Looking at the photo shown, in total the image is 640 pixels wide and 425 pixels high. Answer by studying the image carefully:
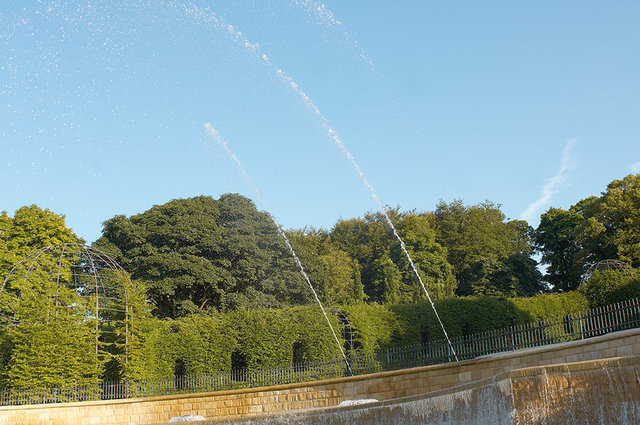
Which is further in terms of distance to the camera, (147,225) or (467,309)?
(147,225)

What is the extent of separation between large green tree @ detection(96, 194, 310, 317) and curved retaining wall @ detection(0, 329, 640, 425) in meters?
19.1

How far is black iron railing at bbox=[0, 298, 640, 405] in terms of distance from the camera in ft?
49.8

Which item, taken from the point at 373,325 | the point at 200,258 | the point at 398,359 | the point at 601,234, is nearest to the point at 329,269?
the point at 200,258

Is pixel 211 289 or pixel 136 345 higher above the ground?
pixel 211 289

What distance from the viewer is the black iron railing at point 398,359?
598 inches

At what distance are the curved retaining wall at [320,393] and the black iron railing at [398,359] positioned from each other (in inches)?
43.7

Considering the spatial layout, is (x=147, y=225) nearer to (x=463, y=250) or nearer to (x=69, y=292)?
(x=69, y=292)

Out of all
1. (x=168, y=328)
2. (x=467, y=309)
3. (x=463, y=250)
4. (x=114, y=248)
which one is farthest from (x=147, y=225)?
(x=463, y=250)

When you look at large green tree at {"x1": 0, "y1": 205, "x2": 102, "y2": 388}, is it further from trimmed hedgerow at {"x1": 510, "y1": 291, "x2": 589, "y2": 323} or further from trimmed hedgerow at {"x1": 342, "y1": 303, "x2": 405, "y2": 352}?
trimmed hedgerow at {"x1": 510, "y1": 291, "x2": 589, "y2": 323}

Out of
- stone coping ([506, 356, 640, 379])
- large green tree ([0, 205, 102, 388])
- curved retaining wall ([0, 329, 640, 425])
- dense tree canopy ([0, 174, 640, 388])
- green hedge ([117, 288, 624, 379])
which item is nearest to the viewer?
stone coping ([506, 356, 640, 379])

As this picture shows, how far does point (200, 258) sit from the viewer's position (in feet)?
142

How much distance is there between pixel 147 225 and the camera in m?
44.8

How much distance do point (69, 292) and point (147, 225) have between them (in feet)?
59.7

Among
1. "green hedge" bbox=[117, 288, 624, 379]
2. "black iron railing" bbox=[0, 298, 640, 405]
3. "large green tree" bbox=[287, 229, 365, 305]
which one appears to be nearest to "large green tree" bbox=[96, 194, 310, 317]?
"large green tree" bbox=[287, 229, 365, 305]
